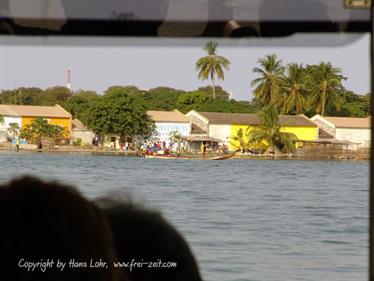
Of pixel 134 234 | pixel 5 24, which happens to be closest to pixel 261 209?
pixel 134 234

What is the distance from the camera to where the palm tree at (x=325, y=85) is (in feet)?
3.44

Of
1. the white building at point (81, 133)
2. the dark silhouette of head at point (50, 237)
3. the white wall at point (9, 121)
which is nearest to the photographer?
the dark silhouette of head at point (50, 237)

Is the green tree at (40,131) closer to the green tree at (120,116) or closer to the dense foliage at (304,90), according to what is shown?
the green tree at (120,116)

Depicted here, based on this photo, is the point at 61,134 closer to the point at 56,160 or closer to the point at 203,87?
the point at 56,160

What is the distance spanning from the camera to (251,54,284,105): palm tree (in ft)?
3.46

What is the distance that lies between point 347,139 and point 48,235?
53 centimetres

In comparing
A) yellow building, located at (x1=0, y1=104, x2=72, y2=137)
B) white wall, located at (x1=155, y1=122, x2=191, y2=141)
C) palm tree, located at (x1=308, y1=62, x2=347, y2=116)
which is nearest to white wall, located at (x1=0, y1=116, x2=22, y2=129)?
yellow building, located at (x1=0, y1=104, x2=72, y2=137)

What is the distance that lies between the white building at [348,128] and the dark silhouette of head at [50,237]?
0.46 metres

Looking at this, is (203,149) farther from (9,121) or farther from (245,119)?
(9,121)

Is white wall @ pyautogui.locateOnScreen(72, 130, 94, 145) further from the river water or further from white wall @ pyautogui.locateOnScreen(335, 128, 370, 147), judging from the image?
white wall @ pyautogui.locateOnScreen(335, 128, 370, 147)

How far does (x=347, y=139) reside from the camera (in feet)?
3.47

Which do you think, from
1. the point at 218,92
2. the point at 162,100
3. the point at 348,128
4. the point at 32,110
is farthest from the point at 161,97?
the point at 348,128

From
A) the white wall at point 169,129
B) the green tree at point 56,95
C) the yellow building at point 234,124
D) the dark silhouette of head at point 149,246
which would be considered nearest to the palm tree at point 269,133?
the yellow building at point 234,124

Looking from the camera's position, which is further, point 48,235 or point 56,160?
point 56,160
